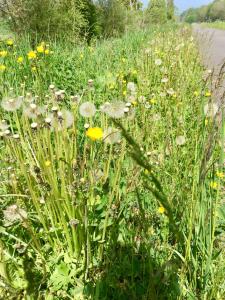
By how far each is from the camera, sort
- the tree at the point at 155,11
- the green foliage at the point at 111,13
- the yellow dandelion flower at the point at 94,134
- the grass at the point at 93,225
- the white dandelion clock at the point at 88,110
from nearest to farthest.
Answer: the grass at the point at 93,225
the yellow dandelion flower at the point at 94,134
the white dandelion clock at the point at 88,110
the tree at the point at 155,11
the green foliage at the point at 111,13

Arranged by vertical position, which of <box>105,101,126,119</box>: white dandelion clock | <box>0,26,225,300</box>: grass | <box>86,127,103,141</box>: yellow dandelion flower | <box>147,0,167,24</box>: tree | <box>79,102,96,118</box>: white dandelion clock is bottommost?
<box>0,26,225,300</box>: grass

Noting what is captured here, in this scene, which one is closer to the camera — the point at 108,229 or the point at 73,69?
the point at 108,229

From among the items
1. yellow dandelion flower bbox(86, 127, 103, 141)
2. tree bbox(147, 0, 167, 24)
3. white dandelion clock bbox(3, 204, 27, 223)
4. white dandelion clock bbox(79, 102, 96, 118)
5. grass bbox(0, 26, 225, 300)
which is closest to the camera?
grass bbox(0, 26, 225, 300)

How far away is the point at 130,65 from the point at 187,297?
135 inches

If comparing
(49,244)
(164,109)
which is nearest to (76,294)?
(49,244)

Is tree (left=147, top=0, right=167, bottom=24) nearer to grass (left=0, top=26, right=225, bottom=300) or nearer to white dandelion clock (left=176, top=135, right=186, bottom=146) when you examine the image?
white dandelion clock (left=176, top=135, right=186, bottom=146)

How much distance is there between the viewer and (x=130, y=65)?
13.4 ft

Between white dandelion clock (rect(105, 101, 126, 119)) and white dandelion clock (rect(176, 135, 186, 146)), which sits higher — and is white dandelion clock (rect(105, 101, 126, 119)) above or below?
above

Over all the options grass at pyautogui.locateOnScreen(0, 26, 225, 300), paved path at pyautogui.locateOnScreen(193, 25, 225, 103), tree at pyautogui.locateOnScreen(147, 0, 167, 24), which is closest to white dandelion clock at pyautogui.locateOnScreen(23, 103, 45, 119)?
grass at pyautogui.locateOnScreen(0, 26, 225, 300)

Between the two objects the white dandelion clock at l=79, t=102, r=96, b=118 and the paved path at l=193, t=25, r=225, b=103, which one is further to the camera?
the white dandelion clock at l=79, t=102, r=96, b=118

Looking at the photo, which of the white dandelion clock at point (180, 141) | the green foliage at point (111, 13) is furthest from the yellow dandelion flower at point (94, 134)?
the green foliage at point (111, 13)

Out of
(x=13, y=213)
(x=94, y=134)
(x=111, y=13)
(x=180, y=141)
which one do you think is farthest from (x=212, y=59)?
(x=111, y=13)

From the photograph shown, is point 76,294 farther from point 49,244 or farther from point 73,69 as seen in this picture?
point 73,69

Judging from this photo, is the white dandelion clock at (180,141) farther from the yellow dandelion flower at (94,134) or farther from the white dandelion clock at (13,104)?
the white dandelion clock at (13,104)
